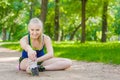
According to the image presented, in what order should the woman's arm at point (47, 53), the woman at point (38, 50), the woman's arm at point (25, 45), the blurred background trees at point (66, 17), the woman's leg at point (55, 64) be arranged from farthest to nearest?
the blurred background trees at point (66, 17)
the woman's leg at point (55, 64)
the woman's arm at point (47, 53)
the woman at point (38, 50)
the woman's arm at point (25, 45)

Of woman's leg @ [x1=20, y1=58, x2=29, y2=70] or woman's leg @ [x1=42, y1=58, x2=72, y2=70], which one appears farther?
woman's leg @ [x1=42, y1=58, x2=72, y2=70]

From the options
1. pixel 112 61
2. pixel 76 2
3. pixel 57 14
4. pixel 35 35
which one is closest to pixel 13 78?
pixel 35 35

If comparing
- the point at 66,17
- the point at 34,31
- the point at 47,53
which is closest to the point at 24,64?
the point at 47,53

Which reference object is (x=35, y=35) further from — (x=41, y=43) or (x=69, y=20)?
(x=69, y=20)

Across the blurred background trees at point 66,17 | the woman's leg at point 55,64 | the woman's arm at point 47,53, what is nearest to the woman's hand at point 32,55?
the woman's arm at point 47,53

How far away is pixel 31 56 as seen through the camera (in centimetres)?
820

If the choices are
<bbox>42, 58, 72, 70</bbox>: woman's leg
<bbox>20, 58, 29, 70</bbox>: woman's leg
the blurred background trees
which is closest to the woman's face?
<bbox>20, 58, 29, 70</bbox>: woman's leg

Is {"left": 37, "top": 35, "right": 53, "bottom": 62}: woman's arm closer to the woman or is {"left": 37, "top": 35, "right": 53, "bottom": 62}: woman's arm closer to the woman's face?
the woman

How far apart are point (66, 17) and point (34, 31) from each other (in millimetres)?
46042

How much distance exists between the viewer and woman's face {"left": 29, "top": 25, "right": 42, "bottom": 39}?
28.1ft

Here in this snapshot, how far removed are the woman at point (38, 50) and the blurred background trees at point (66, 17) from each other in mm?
16186

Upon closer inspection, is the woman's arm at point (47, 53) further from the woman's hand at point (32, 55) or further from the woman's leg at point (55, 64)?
the woman's hand at point (32, 55)

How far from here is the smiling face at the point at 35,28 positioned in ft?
28.1

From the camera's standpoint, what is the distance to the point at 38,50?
356 inches
